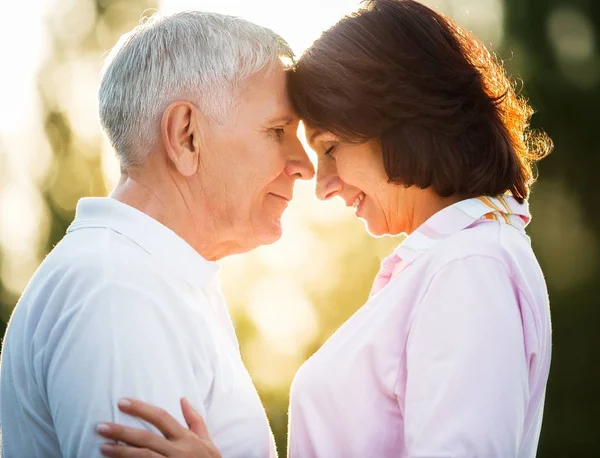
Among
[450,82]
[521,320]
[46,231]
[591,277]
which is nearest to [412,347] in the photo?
[521,320]

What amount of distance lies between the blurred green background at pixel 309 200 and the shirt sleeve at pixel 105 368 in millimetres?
6368

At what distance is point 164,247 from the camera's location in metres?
2.94

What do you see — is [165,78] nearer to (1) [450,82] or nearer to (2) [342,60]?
(2) [342,60]

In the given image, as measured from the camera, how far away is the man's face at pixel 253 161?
322 centimetres

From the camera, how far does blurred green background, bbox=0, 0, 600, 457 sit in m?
10.5

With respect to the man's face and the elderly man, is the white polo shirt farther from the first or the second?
the man's face

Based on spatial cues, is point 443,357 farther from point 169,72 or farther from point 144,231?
point 169,72

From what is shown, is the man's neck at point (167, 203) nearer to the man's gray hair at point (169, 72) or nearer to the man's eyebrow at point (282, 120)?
the man's gray hair at point (169, 72)

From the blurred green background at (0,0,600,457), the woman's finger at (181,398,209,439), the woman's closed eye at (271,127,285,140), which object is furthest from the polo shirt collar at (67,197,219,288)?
the blurred green background at (0,0,600,457)

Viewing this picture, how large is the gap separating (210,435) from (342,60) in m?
1.35

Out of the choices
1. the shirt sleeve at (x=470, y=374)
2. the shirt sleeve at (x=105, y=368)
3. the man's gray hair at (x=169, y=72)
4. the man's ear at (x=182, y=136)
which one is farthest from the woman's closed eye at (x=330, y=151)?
the shirt sleeve at (x=105, y=368)

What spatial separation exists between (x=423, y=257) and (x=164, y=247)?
0.87 m

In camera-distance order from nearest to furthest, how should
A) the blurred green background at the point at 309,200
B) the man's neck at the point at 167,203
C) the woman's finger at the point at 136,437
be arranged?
the woman's finger at the point at 136,437 < the man's neck at the point at 167,203 < the blurred green background at the point at 309,200

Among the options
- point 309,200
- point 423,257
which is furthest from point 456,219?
point 309,200
